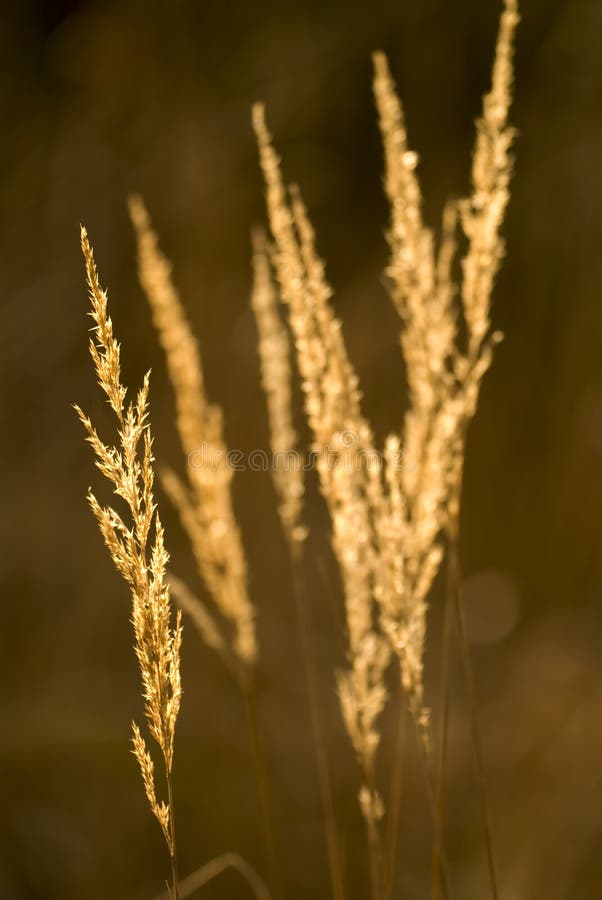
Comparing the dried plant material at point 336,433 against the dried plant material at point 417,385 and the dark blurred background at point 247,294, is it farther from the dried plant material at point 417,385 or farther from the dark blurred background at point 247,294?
the dark blurred background at point 247,294

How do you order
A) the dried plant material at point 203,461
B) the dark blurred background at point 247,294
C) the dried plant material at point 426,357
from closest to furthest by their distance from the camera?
the dried plant material at point 426,357, the dried plant material at point 203,461, the dark blurred background at point 247,294

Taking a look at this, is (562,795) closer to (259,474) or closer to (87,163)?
(259,474)

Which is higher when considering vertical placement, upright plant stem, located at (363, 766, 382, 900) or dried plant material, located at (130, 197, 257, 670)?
dried plant material, located at (130, 197, 257, 670)

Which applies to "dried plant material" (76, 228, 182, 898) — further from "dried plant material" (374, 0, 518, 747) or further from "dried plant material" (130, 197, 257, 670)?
"dried plant material" (130, 197, 257, 670)

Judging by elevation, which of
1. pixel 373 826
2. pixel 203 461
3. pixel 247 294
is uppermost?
pixel 247 294

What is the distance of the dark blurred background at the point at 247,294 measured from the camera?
2.76 m

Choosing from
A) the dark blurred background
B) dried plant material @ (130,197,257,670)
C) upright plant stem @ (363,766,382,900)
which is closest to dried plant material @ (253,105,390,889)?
upright plant stem @ (363,766,382,900)

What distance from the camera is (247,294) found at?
3068 millimetres

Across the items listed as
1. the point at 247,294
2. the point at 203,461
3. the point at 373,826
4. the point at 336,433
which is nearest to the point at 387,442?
the point at 336,433

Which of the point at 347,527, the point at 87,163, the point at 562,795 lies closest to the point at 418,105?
the point at 87,163

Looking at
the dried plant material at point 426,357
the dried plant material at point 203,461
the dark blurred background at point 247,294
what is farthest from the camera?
the dark blurred background at point 247,294

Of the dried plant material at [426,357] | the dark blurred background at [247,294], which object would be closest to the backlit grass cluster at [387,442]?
the dried plant material at [426,357]

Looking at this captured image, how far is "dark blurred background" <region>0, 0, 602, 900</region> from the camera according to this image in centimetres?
276
